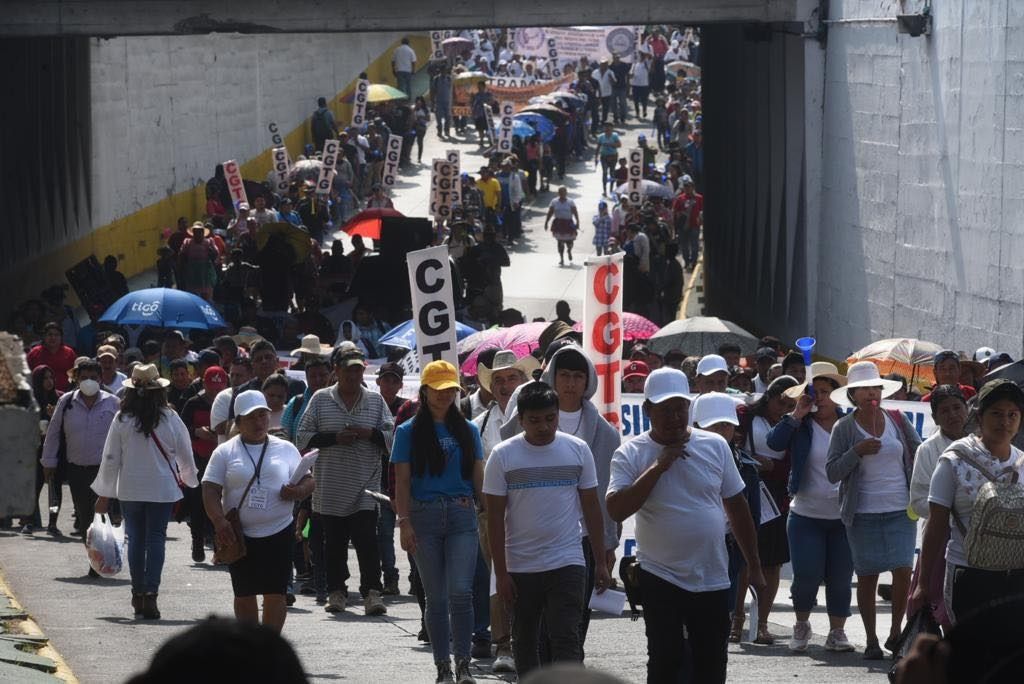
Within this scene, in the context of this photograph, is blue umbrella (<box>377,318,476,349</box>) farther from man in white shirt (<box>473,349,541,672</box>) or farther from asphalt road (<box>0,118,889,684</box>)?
man in white shirt (<box>473,349,541,672</box>)

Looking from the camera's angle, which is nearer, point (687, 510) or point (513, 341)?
point (687, 510)

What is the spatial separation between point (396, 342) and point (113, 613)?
760 cm

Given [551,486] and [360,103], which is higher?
[551,486]

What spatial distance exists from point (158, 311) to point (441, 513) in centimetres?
1165

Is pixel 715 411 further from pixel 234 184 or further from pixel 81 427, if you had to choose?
pixel 234 184

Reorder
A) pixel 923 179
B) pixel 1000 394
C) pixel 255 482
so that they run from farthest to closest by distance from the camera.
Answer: pixel 923 179 < pixel 255 482 < pixel 1000 394

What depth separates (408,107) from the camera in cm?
4878

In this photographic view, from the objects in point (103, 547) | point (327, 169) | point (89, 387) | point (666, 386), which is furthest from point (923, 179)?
point (327, 169)

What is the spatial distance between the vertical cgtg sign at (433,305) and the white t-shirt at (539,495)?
459cm

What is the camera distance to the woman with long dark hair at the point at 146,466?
39.8 feet

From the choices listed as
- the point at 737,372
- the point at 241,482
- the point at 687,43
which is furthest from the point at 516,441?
the point at 687,43

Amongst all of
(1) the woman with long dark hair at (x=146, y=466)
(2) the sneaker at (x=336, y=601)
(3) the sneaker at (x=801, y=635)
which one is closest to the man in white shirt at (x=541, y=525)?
(3) the sneaker at (x=801, y=635)

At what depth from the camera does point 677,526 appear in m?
7.84

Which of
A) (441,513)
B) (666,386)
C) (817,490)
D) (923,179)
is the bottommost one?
(817,490)
